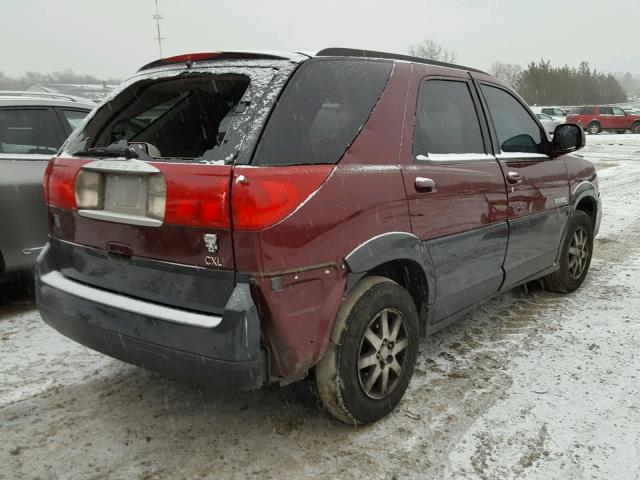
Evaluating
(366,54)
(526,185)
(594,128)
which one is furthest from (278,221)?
(594,128)

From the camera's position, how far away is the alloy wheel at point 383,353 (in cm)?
267

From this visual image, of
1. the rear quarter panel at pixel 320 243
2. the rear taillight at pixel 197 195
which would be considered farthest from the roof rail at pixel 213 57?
the rear taillight at pixel 197 195

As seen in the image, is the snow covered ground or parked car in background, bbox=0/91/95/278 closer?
the snow covered ground

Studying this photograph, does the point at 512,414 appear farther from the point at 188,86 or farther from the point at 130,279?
the point at 188,86

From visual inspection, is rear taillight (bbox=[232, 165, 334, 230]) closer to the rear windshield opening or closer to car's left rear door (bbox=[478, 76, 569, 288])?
the rear windshield opening

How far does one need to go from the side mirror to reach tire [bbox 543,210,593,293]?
62cm

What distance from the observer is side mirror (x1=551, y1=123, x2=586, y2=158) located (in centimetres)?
418

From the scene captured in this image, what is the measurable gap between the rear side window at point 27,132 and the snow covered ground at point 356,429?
1.41 meters

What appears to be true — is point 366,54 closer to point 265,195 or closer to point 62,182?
point 265,195

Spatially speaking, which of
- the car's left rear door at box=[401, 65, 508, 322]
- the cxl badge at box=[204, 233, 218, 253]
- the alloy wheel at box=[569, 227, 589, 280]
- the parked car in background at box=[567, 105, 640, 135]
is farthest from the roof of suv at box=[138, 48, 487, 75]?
the parked car in background at box=[567, 105, 640, 135]

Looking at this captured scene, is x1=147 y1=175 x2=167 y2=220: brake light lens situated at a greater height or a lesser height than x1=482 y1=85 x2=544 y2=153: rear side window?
lesser

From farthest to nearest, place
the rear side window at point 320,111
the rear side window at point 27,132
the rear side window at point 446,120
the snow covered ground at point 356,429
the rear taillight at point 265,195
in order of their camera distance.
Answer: the rear side window at point 27,132 < the rear side window at point 446,120 < the snow covered ground at point 356,429 < the rear side window at point 320,111 < the rear taillight at point 265,195

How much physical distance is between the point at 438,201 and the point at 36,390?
2.42 metres

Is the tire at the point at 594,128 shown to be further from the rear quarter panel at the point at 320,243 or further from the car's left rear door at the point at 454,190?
the rear quarter panel at the point at 320,243
